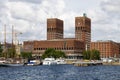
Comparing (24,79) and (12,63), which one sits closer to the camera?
(24,79)

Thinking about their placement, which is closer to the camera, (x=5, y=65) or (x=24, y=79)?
(x=24, y=79)

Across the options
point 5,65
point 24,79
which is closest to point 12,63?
point 5,65

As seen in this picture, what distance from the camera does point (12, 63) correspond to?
200 metres

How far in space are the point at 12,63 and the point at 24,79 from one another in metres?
118

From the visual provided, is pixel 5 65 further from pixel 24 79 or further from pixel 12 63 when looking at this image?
pixel 24 79

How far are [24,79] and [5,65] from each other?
376 feet

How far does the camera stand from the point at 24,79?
271ft

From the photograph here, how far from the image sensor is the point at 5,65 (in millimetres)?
195125

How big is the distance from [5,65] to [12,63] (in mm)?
5661
